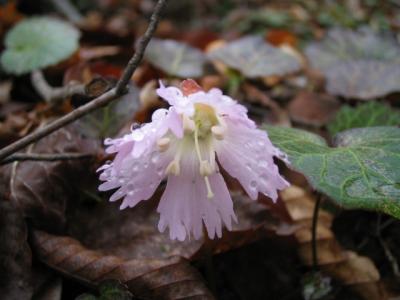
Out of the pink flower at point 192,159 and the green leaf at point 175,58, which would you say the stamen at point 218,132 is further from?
the green leaf at point 175,58

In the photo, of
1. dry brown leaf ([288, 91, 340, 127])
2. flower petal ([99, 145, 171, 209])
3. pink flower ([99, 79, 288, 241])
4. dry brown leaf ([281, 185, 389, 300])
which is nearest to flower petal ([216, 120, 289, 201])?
pink flower ([99, 79, 288, 241])

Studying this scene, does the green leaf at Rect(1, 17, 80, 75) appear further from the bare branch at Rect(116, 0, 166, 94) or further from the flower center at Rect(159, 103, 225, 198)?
the flower center at Rect(159, 103, 225, 198)

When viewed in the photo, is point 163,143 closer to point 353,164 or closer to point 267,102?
point 353,164

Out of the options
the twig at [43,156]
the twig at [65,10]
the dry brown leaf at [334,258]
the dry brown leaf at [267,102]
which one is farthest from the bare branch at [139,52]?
the twig at [65,10]

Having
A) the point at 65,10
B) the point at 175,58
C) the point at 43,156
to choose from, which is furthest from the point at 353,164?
the point at 65,10

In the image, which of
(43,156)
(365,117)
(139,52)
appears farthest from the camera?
(365,117)

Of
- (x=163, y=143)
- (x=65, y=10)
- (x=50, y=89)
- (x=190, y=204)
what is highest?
(x=163, y=143)

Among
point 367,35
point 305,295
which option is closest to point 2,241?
point 305,295
